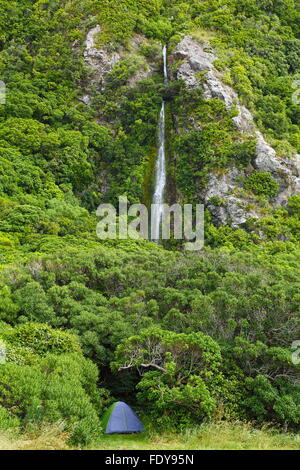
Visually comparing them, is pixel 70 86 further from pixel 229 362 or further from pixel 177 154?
pixel 229 362

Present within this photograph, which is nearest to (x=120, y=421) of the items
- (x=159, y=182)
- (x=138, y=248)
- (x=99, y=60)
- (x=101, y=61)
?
(x=138, y=248)

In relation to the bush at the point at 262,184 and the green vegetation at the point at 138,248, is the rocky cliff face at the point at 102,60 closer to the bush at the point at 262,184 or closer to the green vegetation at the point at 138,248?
the green vegetation at the point at 138,248

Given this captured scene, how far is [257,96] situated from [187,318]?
31843 millimetres

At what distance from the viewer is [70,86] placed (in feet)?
150

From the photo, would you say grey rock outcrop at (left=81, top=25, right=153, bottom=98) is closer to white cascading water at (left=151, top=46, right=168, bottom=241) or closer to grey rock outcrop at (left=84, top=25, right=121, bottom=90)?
grey rock outcrop at (left=84, top=25, right=121, bottom=90)

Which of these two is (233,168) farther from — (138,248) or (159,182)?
(138,248)

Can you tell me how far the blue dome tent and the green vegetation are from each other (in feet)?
1.90

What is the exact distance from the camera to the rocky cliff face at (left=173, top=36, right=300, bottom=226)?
35.9 meters

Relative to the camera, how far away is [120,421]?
15.8m

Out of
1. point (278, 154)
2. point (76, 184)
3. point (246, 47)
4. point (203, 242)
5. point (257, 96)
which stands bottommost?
point (203, 242)

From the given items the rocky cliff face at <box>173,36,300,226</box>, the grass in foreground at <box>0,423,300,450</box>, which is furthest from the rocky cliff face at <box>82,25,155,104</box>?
the grass in foreground at <box>0,423,300,450</box>

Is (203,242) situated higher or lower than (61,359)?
higher

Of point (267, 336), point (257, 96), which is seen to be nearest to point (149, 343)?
point (267, 336)

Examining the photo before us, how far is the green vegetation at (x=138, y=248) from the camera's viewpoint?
14.9m
